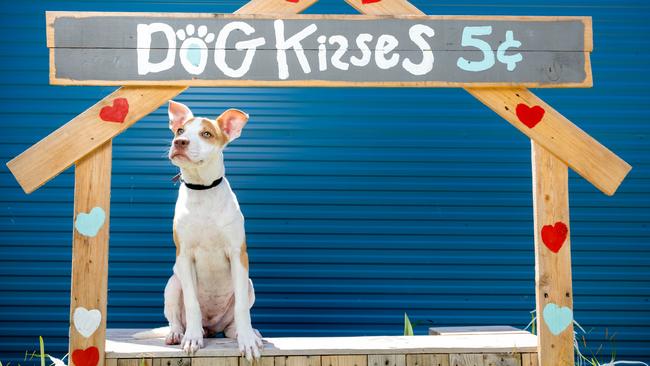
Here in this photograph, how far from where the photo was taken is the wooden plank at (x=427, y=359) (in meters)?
3.44

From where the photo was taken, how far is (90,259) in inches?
128

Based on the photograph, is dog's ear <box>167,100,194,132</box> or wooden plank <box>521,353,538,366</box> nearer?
wooden plank <box>521,353,538,366</box>

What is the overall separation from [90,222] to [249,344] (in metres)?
0.98

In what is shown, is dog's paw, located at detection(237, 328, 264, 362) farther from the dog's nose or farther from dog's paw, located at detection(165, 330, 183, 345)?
the dog's nose

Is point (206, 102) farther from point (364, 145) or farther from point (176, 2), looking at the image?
point (364, 145)

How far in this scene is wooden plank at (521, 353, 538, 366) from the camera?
11.3ft

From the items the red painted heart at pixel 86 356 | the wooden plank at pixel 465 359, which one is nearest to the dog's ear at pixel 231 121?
the red painted heart at pixel 86 356

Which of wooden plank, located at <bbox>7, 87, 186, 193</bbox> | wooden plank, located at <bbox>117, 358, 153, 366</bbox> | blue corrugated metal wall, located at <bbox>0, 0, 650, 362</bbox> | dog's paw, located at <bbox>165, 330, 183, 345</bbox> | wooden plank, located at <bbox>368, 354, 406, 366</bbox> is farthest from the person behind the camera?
blue corrugated metal wall, located at <bbox>0, 0, 650, 362</bbox>

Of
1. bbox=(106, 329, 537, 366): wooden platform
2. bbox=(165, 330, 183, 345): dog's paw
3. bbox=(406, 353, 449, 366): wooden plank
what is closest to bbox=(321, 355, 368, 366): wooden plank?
bbox=(106, 329, 537, 366): wooden platform

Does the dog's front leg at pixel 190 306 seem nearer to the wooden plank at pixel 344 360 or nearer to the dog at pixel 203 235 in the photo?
the dog at pixel 203 235

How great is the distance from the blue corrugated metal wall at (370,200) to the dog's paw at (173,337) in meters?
1.76

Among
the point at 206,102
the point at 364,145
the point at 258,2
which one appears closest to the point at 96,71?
the point at 258,2

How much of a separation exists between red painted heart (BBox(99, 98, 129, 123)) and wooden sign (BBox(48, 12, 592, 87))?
10cm

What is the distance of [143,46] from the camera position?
3223 mm
